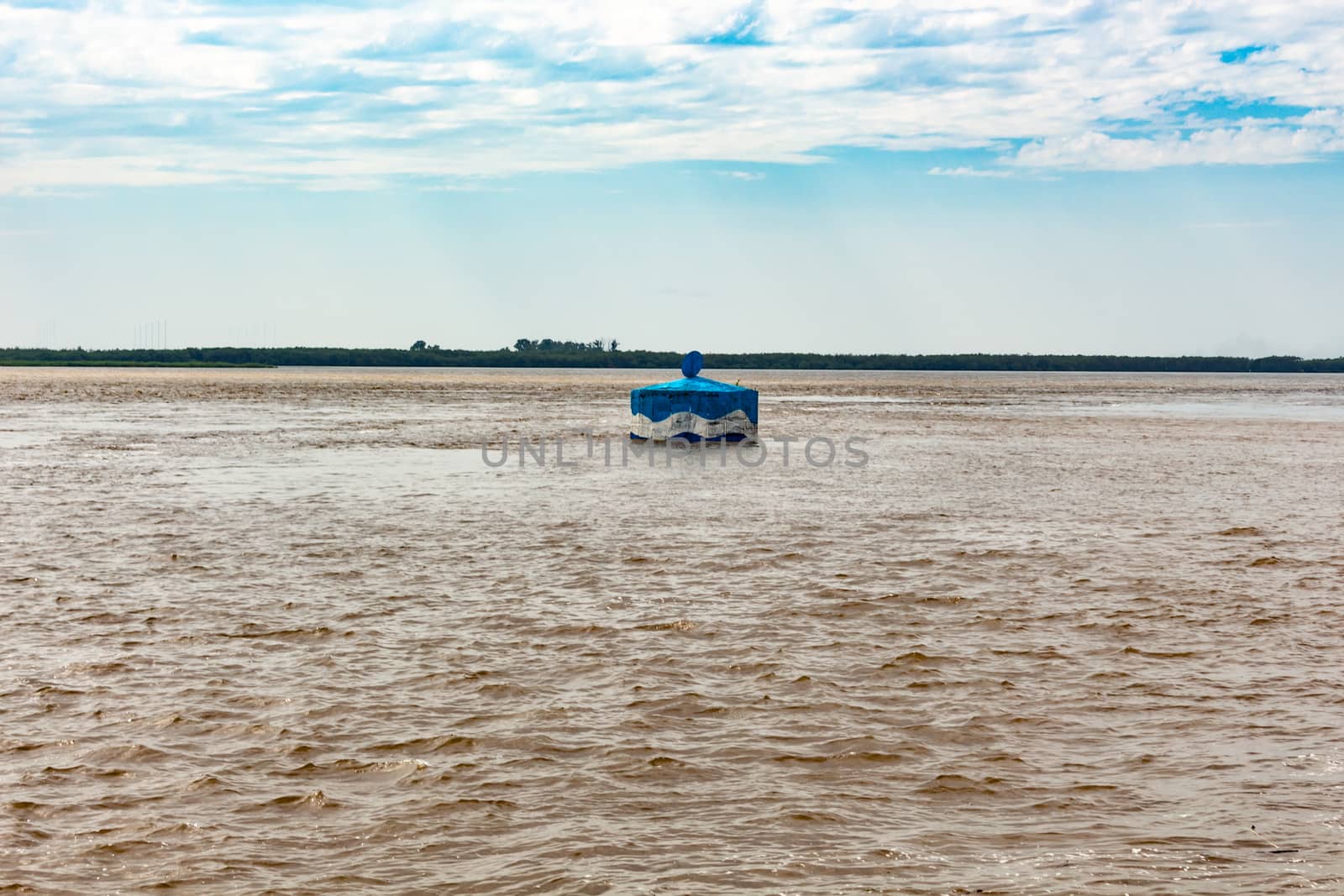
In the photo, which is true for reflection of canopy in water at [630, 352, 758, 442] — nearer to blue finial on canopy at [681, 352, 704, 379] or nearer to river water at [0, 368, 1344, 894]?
blue finial on canopy at [681, 352, 704, 379]

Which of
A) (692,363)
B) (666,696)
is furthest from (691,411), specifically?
(666,696)

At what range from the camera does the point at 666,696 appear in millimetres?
7699

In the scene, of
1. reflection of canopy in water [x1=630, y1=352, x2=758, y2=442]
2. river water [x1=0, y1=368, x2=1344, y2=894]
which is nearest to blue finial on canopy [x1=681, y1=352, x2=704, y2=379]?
reflection of canopy in water [x1=630, y1=352, x2=758, y2=442]

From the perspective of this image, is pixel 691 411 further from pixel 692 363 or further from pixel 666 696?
pixel 666 696

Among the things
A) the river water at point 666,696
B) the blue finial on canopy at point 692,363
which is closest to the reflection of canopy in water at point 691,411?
the blue finial on canopy at point 692,363

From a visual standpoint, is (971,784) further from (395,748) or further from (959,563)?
(959,563)

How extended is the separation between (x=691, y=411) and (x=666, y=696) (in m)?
24.8

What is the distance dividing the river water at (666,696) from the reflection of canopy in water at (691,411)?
532 inches

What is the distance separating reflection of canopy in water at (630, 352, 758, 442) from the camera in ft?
106

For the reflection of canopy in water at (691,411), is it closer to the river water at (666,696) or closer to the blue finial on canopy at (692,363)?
the blue finial on canopy at (692,363)

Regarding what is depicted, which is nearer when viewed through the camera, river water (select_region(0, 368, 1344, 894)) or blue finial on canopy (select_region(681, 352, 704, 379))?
river water (select_region(0, 368, 1344, 894))

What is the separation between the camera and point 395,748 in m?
6.64

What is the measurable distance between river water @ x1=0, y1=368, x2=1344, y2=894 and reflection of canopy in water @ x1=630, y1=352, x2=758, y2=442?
44.3ft

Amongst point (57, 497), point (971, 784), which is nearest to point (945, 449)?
point (57, 497)
